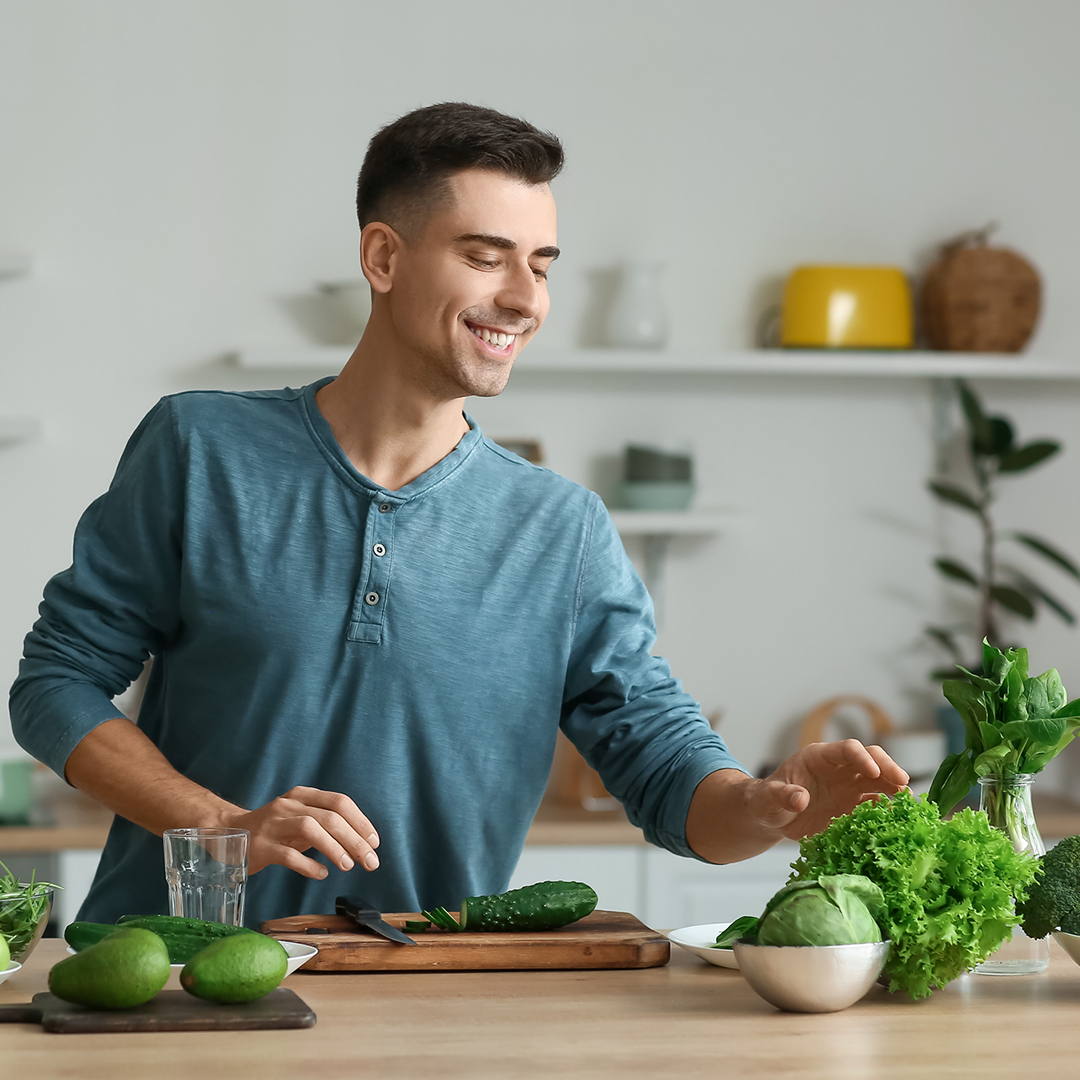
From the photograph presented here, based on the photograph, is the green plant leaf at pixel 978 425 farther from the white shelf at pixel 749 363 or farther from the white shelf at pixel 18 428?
the white shelf at pixel 18 428

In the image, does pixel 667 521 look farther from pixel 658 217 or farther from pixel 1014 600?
pixel 1014 600

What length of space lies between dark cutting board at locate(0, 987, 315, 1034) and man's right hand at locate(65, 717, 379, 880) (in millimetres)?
166

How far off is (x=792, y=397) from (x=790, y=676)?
0.69m

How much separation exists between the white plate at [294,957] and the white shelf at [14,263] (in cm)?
225

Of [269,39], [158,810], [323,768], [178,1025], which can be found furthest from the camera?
[269,39]

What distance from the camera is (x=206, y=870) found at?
1240mm

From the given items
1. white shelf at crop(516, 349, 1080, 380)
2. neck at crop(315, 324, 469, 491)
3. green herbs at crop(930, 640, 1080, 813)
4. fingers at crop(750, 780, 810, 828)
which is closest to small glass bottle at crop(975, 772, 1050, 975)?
green herbs at crop(930, 640, 1080, 813)

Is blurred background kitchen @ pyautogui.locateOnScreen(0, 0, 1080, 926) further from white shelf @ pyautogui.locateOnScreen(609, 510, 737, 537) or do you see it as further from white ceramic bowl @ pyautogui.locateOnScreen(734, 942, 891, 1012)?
white ceramic bowl @ pyautogui.locateOnScreen(734, 942, 891, 1012)

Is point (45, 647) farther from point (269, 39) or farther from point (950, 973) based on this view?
point (269, 39)

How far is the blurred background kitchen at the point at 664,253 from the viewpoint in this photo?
3.21 meters

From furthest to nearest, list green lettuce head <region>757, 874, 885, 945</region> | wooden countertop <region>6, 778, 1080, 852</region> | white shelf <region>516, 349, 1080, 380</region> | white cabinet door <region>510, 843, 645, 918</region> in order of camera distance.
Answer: white shelf <region>516, 349, 1080, 380</region>
white cabinet door <region>510, 843, 645, 918</region>
wooden countertop <region>6, 778, 1080, 852</region>
green lettuce head <region>757, 874, 885, 945</region>

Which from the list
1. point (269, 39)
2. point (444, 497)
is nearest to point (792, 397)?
point (269, 39)

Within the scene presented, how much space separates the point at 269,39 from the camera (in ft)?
10.7

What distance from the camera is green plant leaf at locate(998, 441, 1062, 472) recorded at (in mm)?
3330
